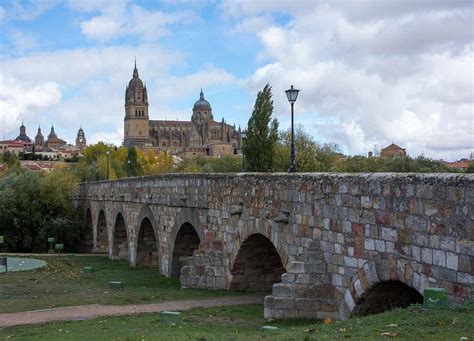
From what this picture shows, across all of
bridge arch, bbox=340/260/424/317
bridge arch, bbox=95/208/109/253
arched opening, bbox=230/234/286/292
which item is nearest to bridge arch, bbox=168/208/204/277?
arched opening, bbox=230/234/286/292

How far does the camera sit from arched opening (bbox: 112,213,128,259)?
34.3 meters

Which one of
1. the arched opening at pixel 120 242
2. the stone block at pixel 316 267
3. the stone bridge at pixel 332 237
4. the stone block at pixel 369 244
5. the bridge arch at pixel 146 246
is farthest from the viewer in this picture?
the arched opening at pixel 120 242

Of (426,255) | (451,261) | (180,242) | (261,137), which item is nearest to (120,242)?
(261,137)

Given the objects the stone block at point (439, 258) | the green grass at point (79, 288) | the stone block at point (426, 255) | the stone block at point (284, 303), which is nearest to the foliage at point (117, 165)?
the green grass at point (79, 288)

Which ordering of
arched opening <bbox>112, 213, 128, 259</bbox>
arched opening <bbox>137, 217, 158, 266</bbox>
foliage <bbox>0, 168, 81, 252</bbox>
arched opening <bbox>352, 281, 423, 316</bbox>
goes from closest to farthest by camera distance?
arched opening <bbox>352, 281, 423, 316</bbox> < arched opening <bbox>137, 217, 158, 266</bbox> < arched opening <bbox>112, 213, 128, 259</bbox> < foliage <bbox>0, 168, 81, 252</bbox>

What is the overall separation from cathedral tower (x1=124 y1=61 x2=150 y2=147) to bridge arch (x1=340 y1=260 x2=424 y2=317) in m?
174

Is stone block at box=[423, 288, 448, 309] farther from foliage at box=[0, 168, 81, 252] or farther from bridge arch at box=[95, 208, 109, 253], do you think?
foliage at box=[0, 168, 81, 252]

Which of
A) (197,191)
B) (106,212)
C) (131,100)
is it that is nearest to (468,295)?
(197,191)

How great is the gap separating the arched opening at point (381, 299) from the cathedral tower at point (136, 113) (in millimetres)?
174049

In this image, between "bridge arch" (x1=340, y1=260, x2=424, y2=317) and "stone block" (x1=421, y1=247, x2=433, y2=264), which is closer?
"stone block" (x1=421, y1=247, x2=433, y2=264)

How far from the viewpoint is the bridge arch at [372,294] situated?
1003cm

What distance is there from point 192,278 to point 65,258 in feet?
50.0

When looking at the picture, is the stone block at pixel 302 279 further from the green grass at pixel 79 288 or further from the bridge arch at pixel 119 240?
the bridge arch at pixel 119 240

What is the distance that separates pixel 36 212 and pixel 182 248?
22.3 meters
